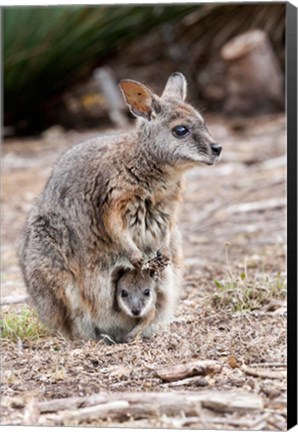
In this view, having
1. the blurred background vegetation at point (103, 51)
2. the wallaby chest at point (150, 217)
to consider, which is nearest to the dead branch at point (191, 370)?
the wallaby chest at point (150, 217)

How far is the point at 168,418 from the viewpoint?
597 centimetres

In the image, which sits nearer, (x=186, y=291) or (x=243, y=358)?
(x=243, y=358)

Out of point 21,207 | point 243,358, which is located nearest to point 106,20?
point 21,207

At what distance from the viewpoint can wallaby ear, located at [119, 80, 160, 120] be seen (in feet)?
22.5

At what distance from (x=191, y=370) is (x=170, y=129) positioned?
5.22 ft

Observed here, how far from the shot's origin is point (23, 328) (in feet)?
Answer: 24.3

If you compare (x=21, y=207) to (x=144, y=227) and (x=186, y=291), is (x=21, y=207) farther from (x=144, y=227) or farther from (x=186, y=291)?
(x=144, y=227)

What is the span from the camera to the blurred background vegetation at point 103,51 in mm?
11398

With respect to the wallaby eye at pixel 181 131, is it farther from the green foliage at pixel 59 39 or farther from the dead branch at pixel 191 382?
the green foliage at pixel 59 39

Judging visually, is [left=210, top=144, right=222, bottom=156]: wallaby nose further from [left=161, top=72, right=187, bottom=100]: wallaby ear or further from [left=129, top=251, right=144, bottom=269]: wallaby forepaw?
[left=129, top=251, right=144, bottom=269]: wallaby forepaw

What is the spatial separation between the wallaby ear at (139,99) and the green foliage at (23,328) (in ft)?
5.38

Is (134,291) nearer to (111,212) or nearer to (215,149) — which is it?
(111,212)

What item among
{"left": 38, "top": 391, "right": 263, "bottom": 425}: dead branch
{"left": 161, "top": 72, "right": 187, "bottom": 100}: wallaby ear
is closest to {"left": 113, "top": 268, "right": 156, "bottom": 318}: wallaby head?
{"left": 38, "top": 391, "right": 263, "bottom": 425}: dead branch

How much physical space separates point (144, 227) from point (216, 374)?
1.19 meters
